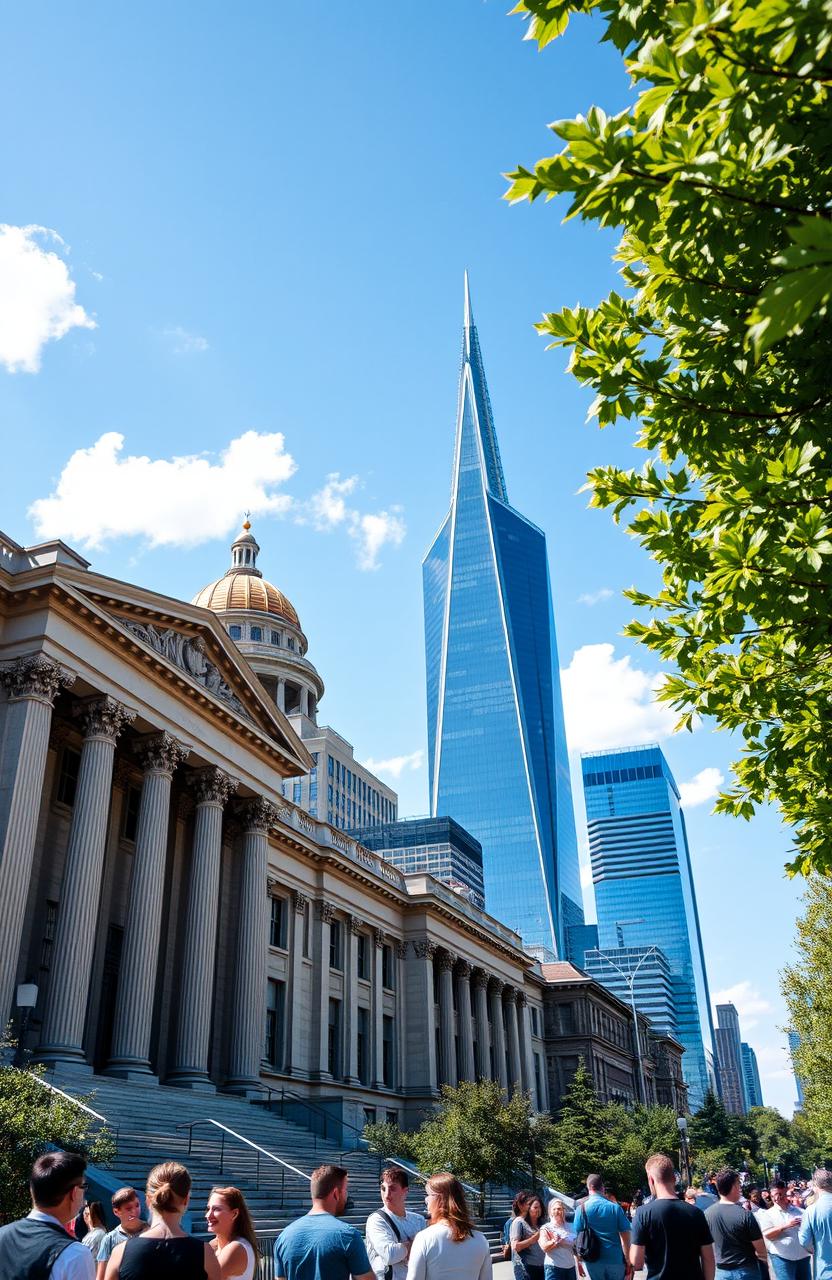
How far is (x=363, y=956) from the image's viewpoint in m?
50.3

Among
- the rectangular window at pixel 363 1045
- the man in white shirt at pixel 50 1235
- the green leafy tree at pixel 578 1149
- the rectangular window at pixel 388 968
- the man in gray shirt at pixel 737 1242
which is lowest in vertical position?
the green leafy tree at pixel 578 1149

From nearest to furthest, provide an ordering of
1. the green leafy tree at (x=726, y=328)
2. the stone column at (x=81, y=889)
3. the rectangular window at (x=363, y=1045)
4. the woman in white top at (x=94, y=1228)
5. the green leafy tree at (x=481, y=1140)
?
the green leafy tree at (x=726, y=328)
the woman in white top at (x=94, y=1228)
the stone column at (x=81, y=889)
the green leafy tree at (x=481, y=1140)
the rectangular window at (x=363, y=1045)

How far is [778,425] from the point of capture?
745cm

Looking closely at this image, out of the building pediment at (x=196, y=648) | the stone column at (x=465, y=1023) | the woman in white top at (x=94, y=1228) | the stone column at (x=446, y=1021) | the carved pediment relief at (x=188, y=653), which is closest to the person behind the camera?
the woman in white top at (x=94, y=1228)

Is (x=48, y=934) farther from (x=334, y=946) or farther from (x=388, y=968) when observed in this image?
(x=388, y=968)

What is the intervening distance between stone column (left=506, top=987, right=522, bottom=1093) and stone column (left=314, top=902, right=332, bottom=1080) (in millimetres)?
24011

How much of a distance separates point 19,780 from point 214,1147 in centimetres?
1004

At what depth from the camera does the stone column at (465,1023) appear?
5650cm

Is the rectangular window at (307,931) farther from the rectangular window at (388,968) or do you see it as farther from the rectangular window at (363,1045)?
the rectangular window at (388,968)

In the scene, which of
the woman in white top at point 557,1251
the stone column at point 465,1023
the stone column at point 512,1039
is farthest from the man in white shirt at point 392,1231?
the stone column at point 512,1039

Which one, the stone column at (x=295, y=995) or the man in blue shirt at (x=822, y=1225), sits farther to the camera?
the stone column at (x=295, y=995)

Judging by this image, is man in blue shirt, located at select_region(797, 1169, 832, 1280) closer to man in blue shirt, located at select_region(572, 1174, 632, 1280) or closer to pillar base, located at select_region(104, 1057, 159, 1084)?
man in blue shirt, located at select_region(572, 1174, 632, 1280)

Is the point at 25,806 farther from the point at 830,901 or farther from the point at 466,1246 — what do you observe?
the point at 830,901

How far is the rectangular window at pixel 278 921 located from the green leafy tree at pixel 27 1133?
2527cm
